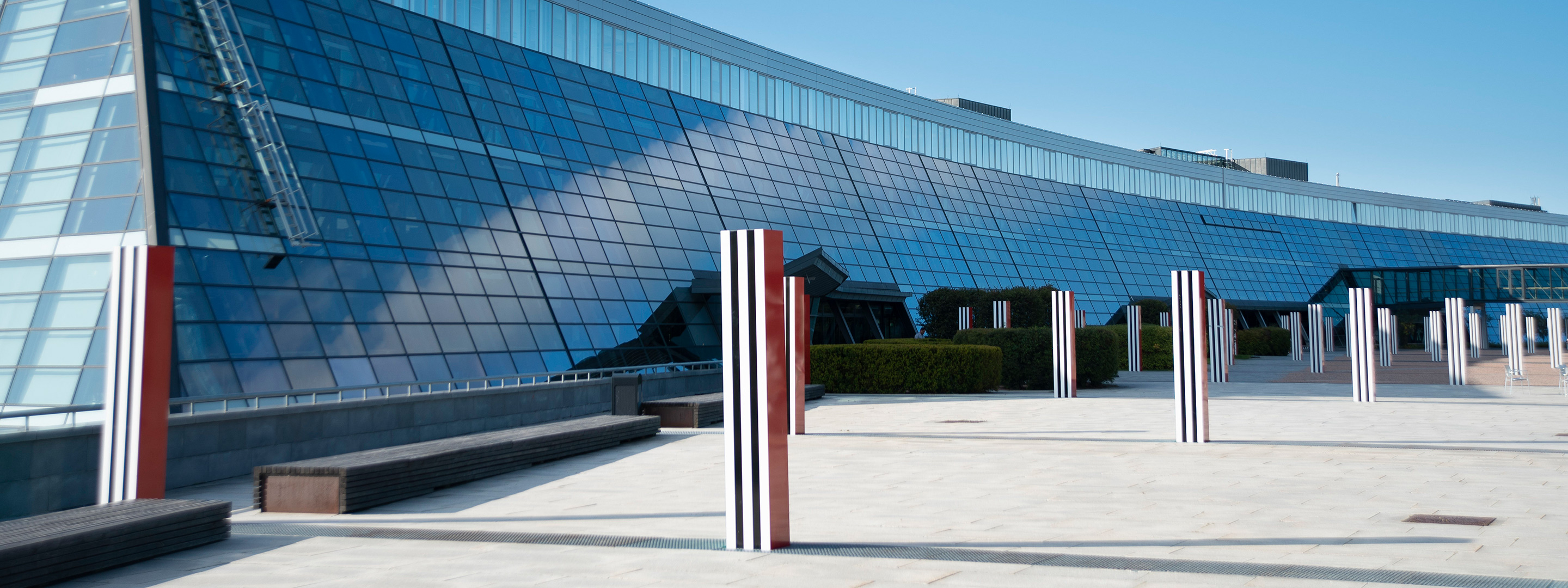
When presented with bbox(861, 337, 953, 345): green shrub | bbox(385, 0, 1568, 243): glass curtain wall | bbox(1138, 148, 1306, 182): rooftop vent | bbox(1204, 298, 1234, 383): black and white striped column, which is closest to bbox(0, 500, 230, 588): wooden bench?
bbox(861, 337, 953, 345): green shrub

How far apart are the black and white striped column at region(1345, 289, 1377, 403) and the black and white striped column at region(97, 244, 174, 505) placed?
69.2ft

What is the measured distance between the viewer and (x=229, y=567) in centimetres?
727

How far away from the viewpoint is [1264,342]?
54375mm

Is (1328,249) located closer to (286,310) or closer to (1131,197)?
(1131,197)

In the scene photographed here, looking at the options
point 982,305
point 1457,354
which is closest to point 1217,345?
point 1457,354

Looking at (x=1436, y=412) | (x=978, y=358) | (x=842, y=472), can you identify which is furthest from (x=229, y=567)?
(x=978, y=358)

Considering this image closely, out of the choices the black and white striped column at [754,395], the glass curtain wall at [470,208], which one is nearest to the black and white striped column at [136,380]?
the black and white striped column at [754,395]

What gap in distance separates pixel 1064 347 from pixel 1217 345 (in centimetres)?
816

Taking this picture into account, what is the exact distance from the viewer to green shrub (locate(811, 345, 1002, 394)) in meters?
26.5

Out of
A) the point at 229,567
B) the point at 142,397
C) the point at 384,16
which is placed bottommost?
the point at 229,567

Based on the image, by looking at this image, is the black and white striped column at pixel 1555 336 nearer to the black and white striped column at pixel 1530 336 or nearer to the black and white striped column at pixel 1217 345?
the black and white striped column at pixel 1217 345

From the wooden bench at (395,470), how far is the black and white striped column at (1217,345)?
2202 centimetres

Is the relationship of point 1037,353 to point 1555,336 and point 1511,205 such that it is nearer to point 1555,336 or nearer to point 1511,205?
point 1555,336

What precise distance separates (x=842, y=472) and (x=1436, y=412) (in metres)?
13.1
